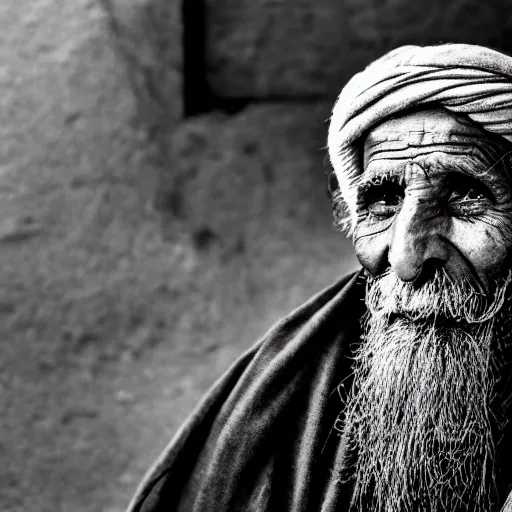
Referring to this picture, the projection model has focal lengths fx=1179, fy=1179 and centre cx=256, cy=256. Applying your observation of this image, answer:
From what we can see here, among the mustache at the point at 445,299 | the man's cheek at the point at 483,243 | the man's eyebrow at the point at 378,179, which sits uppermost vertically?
the man's eyebrow at the point at 378,179

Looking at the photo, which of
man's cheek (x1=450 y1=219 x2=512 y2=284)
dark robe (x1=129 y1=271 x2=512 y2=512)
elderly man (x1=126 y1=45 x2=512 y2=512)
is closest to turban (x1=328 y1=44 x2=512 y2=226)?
elderly man (x1=126 y1=45 x2=512 y2=512)

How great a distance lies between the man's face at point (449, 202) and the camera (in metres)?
1.52

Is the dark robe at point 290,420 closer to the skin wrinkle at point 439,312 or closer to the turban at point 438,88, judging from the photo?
the skin wrinkle at point 439,312

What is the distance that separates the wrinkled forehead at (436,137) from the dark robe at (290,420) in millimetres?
253

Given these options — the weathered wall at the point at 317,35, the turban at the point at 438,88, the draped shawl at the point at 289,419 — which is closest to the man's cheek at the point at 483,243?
the turban at the point at 438,88

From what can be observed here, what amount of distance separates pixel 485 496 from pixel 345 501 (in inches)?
7.7

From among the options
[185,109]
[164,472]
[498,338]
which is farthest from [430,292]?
[185,109]

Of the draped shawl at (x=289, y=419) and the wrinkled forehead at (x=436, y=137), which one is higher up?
the wrinkled forehead at (x=436, y=137)

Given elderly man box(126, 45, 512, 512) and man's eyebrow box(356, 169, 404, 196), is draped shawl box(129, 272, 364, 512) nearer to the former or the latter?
elderly man box(126, 45, 512, 512)

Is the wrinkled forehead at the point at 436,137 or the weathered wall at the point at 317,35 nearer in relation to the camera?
the wrinkled forehead at the point at 436,137

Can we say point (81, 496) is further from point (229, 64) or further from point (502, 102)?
point (502, 102)

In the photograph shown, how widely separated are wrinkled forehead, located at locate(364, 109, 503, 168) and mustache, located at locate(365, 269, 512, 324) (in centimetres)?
16

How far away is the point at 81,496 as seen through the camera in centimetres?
238

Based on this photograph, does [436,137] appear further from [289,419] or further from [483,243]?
[289,419]
